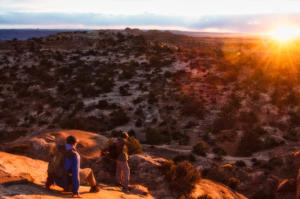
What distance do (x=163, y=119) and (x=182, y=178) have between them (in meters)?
11.3

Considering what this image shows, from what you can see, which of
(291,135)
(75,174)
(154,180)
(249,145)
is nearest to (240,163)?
(249,145)

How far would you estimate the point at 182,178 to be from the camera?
9875 mm

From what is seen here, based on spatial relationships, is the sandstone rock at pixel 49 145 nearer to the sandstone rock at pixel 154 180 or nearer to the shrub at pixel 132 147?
the shrub at pixel 132 147

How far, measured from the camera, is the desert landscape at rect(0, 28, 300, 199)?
401 inches

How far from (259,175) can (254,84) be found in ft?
47.8

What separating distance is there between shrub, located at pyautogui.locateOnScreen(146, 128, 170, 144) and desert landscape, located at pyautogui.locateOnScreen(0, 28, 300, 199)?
0.08 metres

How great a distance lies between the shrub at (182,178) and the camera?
9734 millimetres

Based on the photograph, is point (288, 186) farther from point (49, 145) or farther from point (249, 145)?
point (49, 145)

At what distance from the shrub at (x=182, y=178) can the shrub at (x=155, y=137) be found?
6.96 m

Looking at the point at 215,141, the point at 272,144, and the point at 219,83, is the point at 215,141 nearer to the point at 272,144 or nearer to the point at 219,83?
the point at 272,144

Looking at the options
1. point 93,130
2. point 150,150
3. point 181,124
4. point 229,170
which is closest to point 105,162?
point 150,150

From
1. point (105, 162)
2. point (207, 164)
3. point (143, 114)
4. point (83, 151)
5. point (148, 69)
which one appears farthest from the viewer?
point (148, 69)

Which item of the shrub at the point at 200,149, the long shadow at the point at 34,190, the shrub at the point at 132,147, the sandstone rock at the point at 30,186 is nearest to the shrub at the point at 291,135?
the shrub at the point at 200,149

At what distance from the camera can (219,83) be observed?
26578mm
